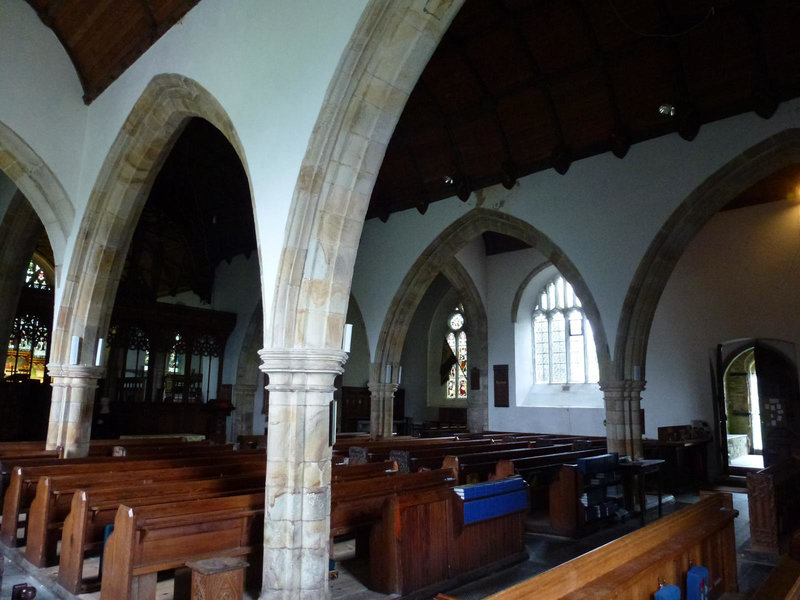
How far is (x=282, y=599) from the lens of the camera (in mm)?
3760

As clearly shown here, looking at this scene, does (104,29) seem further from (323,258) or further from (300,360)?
(300,360)

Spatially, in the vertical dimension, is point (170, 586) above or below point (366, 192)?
below

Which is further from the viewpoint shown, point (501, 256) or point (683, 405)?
point (501, 256)

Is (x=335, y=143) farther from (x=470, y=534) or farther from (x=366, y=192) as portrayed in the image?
(x=470, y=534)

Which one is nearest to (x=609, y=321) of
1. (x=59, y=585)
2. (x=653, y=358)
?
(x=653, y=358)

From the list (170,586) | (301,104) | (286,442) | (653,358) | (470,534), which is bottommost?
(170,586)

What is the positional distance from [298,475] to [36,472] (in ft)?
8.59

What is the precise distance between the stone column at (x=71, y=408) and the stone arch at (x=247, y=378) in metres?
6.04

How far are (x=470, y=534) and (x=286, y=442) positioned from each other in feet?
5.83

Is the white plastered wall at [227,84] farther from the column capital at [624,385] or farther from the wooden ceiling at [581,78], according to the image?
the column capital at [624,385]

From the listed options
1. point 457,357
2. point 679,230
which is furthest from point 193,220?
point 679,230

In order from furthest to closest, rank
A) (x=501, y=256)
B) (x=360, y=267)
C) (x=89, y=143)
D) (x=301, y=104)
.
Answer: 1. (x=501, y=256)
2. (x=360, y=267)
3. (x=89, y=143)
4. (x=301, y=104)

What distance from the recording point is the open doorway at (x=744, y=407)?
490 inches

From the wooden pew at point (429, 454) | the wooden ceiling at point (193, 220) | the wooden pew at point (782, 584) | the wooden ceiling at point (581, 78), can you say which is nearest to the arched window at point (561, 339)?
the wooden ceiling at point (581, 78)
